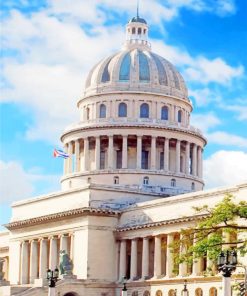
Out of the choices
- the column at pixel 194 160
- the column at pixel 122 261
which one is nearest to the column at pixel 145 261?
the column at pixel 122 261

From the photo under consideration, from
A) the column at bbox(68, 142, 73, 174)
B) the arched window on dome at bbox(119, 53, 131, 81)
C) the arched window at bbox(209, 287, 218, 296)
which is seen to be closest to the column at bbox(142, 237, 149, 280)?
the arched window at bbox(209, 287, 218, 296)

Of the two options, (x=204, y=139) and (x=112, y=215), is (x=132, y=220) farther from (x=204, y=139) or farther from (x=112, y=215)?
(x=204, y=139)

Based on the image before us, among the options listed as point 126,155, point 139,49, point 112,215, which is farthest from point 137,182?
point 139,49

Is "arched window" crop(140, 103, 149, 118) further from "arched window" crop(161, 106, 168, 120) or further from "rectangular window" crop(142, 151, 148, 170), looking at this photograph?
"rectangular window" crop(142, 151, 148, 170)

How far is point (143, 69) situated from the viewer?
133 meters

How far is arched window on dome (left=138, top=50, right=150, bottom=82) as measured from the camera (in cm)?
13238

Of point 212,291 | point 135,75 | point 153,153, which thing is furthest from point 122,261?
point 135,75

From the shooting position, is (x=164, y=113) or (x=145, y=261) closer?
(x=145, y=261)

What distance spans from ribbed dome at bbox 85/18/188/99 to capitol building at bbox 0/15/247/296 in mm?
151

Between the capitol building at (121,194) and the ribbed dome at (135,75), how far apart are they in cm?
15

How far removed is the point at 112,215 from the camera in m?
113

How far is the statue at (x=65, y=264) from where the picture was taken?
110m

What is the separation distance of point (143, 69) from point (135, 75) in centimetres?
179

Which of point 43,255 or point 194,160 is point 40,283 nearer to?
point 43,255
